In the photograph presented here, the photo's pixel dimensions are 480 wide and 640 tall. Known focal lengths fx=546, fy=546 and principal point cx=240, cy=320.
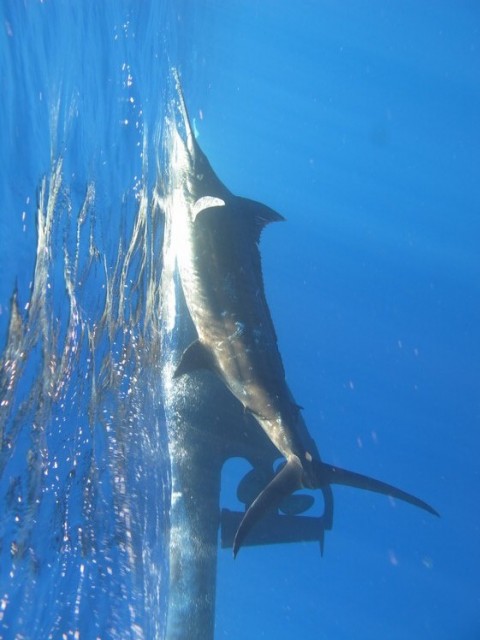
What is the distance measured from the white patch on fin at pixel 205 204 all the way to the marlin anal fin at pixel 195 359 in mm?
1375

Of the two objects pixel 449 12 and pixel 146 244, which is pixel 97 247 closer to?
pixel 146 244

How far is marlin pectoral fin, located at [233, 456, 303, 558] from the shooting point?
4.49 metres

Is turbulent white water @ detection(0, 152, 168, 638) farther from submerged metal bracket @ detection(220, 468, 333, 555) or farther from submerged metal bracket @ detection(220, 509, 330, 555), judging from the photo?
submerged metal bracket @ detection(220, 509, 330, 555)

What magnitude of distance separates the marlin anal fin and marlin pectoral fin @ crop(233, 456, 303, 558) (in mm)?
1262

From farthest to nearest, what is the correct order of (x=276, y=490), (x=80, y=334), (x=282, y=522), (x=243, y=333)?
(x=282, y=522) → (x=80, y=334) → (x=243, y=333) → (x=276, y=490)

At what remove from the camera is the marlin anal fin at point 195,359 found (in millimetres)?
5344

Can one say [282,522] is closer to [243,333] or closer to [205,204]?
[243,333]

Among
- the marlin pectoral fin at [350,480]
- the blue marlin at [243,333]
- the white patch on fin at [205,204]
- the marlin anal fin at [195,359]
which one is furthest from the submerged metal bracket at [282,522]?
the white patch on fin at [205,204]

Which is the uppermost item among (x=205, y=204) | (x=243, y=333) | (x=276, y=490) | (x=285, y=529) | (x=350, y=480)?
(x=205, y=204)

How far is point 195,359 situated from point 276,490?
4.86 ft

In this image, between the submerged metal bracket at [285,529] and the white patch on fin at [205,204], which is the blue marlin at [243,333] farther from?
the submerged metal bracket at [285,529]

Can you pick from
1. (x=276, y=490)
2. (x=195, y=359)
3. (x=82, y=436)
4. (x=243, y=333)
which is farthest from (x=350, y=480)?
(x=82, y=436)

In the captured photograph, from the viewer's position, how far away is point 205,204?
560cm

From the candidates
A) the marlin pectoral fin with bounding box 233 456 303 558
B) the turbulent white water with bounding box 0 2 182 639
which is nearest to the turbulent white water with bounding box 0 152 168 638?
the turbulent white water with bounding box 0 2 182 639
